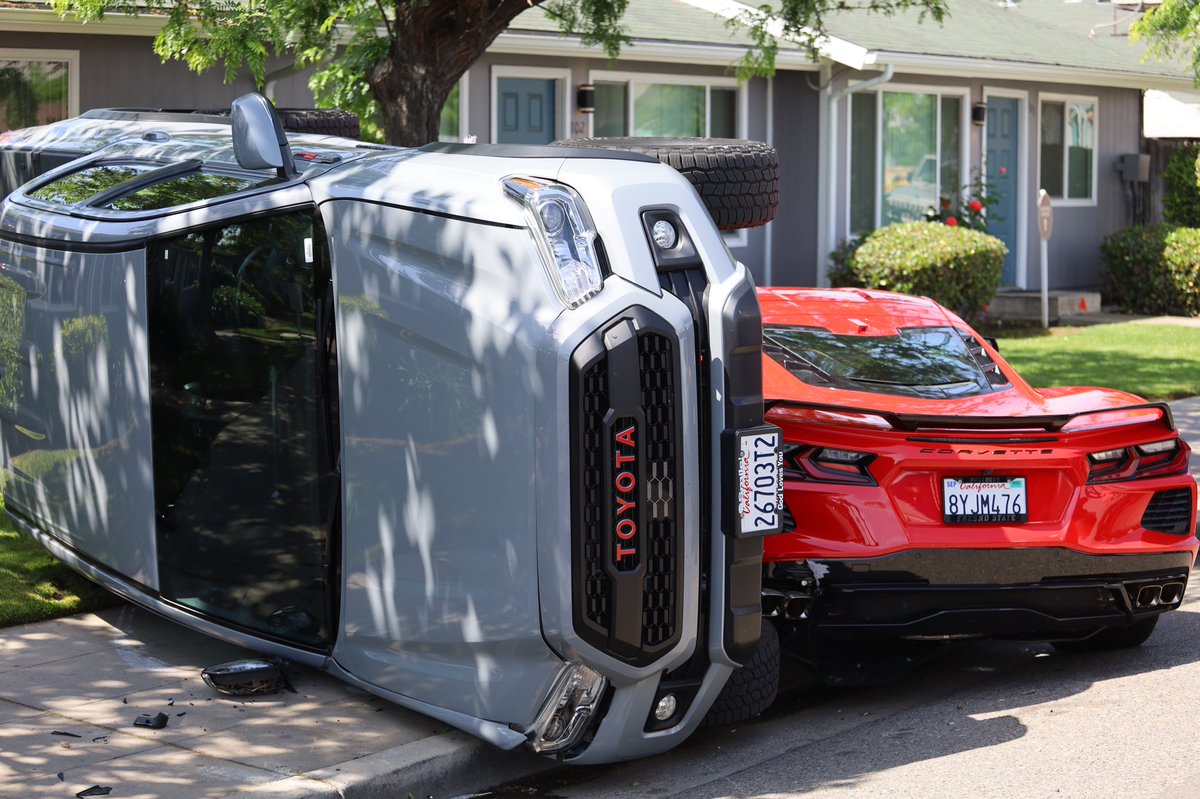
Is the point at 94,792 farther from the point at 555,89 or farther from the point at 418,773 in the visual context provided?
the point at 555,89

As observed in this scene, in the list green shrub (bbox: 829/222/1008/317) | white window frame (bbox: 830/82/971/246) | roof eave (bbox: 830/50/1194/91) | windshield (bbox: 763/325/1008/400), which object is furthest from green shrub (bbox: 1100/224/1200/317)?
windshield (bbox: 763/325/1008/400)

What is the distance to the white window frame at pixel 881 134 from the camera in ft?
63.9

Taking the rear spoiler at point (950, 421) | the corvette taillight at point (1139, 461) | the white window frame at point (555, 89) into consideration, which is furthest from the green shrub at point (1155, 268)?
the rear spoiler at point (950, 421)

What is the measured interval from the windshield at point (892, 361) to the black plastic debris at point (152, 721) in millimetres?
2848

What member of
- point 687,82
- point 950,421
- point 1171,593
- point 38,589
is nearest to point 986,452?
point 950,421

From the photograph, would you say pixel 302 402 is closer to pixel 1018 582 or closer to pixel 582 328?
pixel 582 328

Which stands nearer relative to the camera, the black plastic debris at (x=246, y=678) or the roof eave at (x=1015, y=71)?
the black plastic debris at (x=246, y=678)

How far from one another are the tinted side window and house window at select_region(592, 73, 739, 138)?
1189 centimetres

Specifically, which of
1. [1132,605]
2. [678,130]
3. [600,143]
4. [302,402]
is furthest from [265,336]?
[678,130]

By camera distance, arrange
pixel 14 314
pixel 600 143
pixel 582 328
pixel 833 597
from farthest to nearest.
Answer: pixel 600 143
pixel 14 314
pixel 833 597
pixel 582 328

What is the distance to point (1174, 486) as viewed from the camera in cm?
632

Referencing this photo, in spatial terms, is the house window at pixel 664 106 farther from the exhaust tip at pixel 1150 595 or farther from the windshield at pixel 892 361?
the exhaust tip at pixel 1150 595

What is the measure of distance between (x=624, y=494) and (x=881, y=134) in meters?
16.0

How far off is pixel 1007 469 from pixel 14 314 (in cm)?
451
